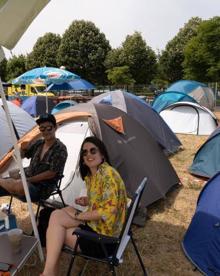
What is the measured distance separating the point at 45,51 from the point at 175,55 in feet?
44.7

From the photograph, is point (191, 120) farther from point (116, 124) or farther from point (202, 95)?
point (116, 124)

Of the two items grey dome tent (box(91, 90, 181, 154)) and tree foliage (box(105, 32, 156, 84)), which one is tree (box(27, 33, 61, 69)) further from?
grey dome tent (box(91, 90, 181, 154))

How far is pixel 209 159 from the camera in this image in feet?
20.0

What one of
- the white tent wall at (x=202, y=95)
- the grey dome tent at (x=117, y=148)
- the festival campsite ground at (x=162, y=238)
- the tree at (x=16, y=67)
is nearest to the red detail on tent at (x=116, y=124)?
the grey dome tent at (x=117, y=148)

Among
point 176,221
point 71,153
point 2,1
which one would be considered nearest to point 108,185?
point 2,1

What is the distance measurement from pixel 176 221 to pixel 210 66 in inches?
843

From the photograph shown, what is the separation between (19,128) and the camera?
25.8 feet

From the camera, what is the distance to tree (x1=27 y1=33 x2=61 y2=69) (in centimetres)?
3719

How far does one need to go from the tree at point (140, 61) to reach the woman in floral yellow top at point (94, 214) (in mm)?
31441

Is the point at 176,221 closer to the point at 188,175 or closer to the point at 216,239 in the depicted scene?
the point at 216,239

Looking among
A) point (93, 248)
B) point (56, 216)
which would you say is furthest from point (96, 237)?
point (56, 216)

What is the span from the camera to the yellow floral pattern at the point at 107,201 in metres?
2.69

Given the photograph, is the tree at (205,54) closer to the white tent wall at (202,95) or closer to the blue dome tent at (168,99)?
the white tent wall at (202,95)

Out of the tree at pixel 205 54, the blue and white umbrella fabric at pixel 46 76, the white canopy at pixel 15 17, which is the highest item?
the tree at pixel 205 54
